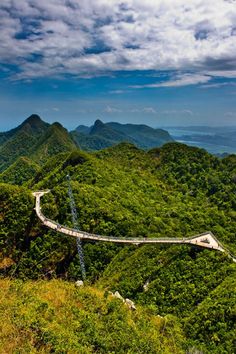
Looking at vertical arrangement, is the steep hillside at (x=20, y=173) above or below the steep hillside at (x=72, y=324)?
below

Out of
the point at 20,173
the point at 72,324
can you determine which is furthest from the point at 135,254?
the point at 20,173

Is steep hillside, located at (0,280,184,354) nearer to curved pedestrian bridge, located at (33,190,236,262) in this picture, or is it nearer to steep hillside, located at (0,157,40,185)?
curved pedestrian bridge, located at (33,190,236,262)

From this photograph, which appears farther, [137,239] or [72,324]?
[137,239]

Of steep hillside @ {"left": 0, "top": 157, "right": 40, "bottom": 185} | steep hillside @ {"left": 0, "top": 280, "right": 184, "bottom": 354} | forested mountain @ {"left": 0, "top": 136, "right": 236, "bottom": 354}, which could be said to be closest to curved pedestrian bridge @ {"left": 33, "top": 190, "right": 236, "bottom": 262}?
forested mountain @ {"left": 0, "top": 136, "right": 236, "bottom": 354}

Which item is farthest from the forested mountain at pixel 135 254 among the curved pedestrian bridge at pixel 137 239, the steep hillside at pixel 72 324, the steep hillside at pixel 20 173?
the steep hillside at pixel 20 173

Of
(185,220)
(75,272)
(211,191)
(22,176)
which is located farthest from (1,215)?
(22,176)

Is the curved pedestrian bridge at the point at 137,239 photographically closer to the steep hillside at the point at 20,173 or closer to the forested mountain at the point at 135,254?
the forested mountain at the point at 135,254

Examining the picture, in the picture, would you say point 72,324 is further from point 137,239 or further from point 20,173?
point 20,173

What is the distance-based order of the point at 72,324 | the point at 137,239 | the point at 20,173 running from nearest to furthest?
the point at 72,324 → the point at 137,239 → the point at 20,173

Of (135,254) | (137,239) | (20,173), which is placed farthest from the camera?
(20,173)
